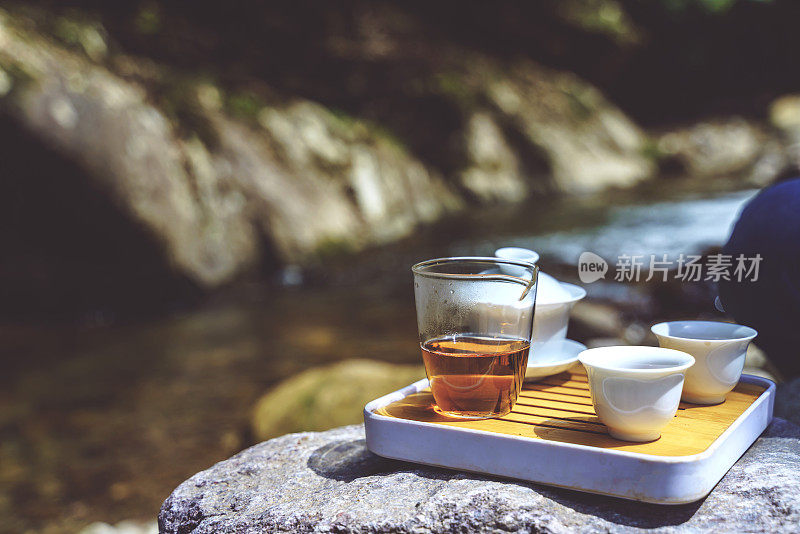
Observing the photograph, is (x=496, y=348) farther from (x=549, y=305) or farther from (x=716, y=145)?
(x=716, y=145)

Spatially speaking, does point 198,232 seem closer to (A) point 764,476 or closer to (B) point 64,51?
(B) point 64,51

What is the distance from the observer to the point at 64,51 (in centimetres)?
856

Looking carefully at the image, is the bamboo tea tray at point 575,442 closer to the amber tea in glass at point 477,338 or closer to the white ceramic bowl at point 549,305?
the amber tea in glass at point 477,338

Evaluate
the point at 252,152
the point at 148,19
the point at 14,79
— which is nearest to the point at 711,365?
the point at 14,79

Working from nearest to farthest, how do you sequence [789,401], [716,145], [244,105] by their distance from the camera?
[789,401] < [244,105] < [716,145]

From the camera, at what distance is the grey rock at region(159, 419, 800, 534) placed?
153 centimetres

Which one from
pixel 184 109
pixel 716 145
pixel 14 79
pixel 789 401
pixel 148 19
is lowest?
pixel 789 401

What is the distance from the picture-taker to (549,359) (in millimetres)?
2111

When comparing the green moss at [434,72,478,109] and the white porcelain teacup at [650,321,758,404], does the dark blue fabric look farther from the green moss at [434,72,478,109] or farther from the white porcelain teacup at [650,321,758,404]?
the green moss at [434,72,478,109]

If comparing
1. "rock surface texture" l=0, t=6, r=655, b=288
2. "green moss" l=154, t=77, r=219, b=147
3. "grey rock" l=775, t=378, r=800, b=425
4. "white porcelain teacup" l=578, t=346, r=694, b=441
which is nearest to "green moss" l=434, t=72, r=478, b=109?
"rock surface texture" l=0, t=6, r=655, b=288

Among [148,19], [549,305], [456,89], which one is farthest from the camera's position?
[456,89]

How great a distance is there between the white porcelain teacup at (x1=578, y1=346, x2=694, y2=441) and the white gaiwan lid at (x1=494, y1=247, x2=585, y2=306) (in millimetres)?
457

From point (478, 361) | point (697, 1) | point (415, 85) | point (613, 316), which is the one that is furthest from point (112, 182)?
point (697, 1)

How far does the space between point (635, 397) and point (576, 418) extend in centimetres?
24
